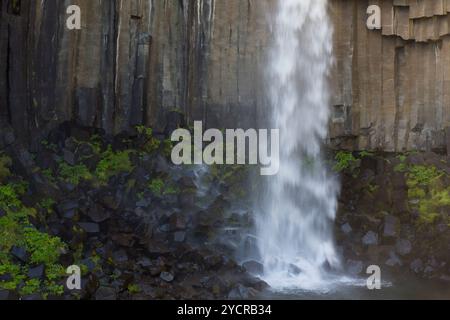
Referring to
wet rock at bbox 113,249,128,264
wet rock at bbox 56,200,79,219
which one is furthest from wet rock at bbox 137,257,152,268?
wet rock at bbox 56,200,79,219

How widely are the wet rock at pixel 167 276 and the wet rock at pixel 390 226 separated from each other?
569 centimetres

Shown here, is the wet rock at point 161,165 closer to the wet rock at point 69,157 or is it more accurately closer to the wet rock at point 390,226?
the wet rock at point 69,157

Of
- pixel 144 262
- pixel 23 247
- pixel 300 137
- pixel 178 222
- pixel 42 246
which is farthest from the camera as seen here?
pixel 300 137

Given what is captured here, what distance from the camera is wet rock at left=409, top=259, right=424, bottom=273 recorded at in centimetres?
1329

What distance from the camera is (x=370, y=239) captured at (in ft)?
46.8

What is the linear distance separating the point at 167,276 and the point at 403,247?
6.00 meters

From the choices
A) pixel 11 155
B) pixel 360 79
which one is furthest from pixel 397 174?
pixel 11 155

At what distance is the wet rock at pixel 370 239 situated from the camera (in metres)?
14.2

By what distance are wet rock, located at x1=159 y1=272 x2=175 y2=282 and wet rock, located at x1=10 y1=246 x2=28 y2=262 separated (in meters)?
2.77

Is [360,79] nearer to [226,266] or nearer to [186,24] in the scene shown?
[186,24]

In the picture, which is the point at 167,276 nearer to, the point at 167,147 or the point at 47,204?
the point at 47,204

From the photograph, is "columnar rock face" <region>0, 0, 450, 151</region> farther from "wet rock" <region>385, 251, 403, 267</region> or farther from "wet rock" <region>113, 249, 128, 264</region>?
"wet rock" <region>113, 249, 128, 264</region>

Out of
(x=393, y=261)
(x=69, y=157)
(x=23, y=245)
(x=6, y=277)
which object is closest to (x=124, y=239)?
(x=23, y=245)

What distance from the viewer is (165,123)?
15.7 m
